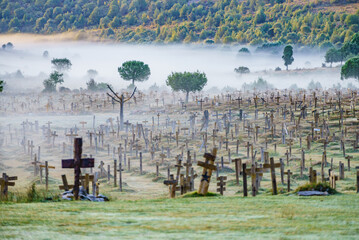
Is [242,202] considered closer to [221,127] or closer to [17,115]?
[221,127]

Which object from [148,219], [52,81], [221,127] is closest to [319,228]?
[148,219]

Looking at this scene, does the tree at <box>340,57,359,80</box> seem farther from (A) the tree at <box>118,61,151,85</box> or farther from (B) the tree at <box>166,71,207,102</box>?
Result: (A) the tree at <box>118,61,151,85</box>

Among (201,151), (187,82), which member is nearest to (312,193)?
(201,151)

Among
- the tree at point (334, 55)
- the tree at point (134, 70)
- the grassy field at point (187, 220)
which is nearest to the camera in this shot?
the grassy field at point (187, 220)

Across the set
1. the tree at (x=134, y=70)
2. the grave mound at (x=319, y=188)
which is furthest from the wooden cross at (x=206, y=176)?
the tree at (x=134, y=70)

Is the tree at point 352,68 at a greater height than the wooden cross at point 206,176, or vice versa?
the tree at point 352,68

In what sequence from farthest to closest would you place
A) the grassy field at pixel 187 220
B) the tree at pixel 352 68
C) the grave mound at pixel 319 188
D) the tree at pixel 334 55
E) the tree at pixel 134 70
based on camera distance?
1. the tree at pixel 334 55
2. the tree at pixel 134 70
3. the tree at pixel 352 68
4. the grave mound at pixel 319 188
5. the grassy field at pixel 187 220

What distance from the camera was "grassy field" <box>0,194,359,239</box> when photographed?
48.9ft

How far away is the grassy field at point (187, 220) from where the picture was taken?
48.9 feet

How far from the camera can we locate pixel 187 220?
1675 centimetres

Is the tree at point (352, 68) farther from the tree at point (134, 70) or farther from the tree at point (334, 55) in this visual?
the tree at point (334, 55)

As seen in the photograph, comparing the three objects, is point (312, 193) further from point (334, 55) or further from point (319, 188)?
point (334, 55)

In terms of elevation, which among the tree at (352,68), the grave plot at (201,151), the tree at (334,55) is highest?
the tree at (334,55)

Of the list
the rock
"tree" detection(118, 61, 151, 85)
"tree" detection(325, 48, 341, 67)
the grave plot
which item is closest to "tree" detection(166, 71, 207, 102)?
the grave plot
